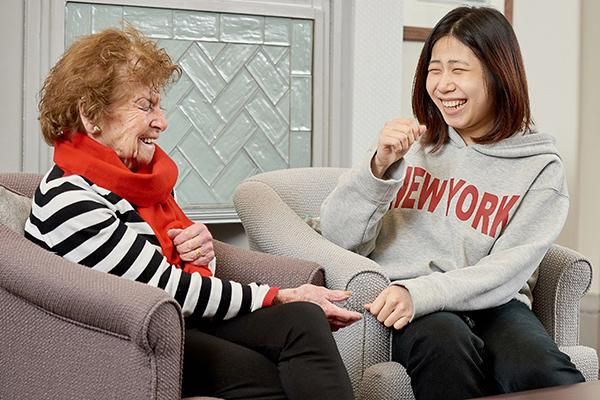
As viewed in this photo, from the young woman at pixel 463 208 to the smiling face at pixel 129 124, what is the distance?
0.52 meters

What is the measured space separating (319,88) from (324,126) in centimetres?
14

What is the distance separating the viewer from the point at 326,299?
1879 mm

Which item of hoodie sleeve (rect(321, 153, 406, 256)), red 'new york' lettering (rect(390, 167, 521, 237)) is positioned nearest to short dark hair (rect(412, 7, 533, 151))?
red 'new york' lettering (rect(390, 167, 521, 237))

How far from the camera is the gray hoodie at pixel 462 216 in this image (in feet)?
6.78

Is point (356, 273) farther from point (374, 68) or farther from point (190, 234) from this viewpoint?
point (374, 68)

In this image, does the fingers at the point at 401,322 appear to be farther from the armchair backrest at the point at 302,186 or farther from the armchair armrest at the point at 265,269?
the armchair backrest at the point at 302,186

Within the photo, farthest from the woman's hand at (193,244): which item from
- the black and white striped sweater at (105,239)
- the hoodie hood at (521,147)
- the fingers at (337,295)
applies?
the hoodie hood at (521,147)

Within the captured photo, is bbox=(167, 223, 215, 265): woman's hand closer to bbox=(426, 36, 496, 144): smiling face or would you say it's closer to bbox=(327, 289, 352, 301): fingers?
bbox=(327, 289, 352, 301): fingers

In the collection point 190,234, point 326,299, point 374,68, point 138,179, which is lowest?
point 326,299

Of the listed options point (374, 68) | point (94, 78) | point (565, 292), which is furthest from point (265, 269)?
point (374, 68)

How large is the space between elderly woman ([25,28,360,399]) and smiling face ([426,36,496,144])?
0.56m

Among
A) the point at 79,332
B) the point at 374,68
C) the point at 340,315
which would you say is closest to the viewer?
the point at 79,332

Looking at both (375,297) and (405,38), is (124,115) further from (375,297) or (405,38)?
(405,38)

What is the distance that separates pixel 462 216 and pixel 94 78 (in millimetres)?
874
